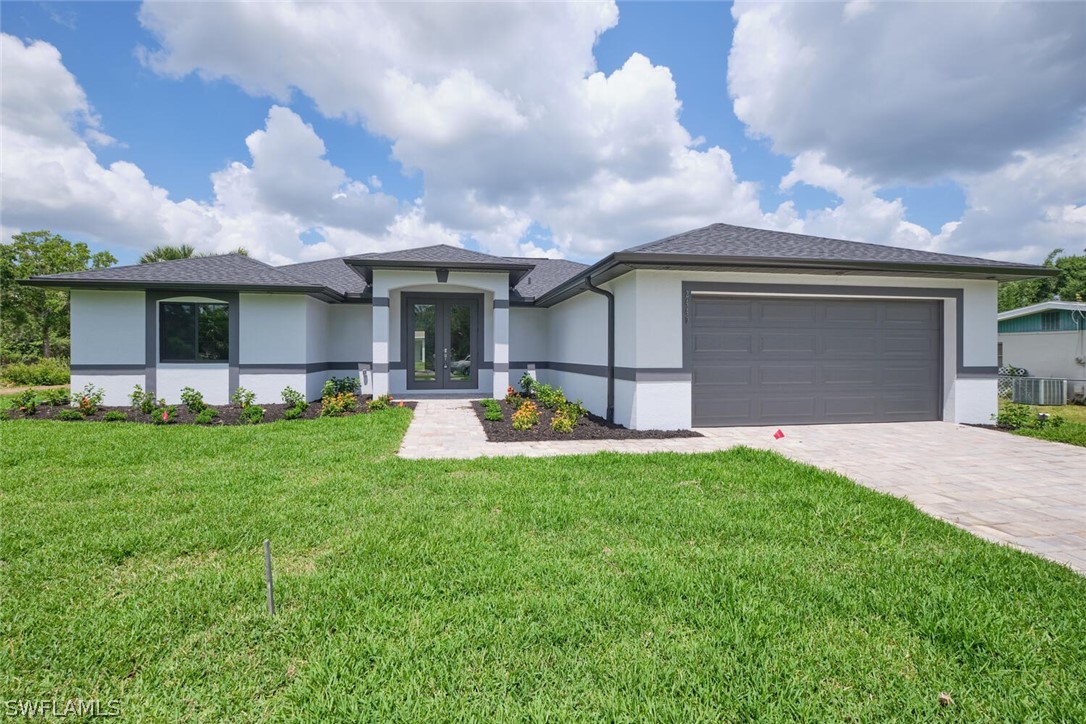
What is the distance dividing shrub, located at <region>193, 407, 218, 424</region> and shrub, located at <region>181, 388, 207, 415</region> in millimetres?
157

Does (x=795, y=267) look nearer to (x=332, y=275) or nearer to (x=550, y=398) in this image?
(x=550, y=398)

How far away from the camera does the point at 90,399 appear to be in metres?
10.8

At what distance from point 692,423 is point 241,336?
36.9ft

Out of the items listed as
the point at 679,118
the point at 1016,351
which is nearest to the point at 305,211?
the point at 679,118

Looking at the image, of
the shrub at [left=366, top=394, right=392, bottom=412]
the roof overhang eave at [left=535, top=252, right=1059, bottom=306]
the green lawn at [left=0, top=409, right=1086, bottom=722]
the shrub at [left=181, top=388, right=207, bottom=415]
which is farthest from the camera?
the shrub at [left=366, top=394, right=392, bottom=412]

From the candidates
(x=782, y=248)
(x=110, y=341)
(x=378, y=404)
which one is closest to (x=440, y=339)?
(x=378, y=404)

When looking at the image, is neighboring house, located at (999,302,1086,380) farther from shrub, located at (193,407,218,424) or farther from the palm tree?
the palm tree

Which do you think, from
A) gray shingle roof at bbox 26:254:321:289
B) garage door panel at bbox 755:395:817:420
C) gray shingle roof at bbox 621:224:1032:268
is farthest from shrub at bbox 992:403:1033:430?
gray shingle roof at bbox 26:254:321:289

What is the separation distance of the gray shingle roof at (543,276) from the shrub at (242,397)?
750 centimetres

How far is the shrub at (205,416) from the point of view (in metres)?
9.34

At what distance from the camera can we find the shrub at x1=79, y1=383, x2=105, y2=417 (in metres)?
9.99

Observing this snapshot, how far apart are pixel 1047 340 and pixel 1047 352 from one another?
0.45 meters

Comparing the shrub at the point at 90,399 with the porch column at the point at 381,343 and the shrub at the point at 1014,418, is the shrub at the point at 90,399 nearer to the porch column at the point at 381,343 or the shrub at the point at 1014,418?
the porch column at the point at 381,343

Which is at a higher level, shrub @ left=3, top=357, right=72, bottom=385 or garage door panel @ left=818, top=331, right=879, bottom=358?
garage door panel @ left=818, top=331, right=879, bottom=358
